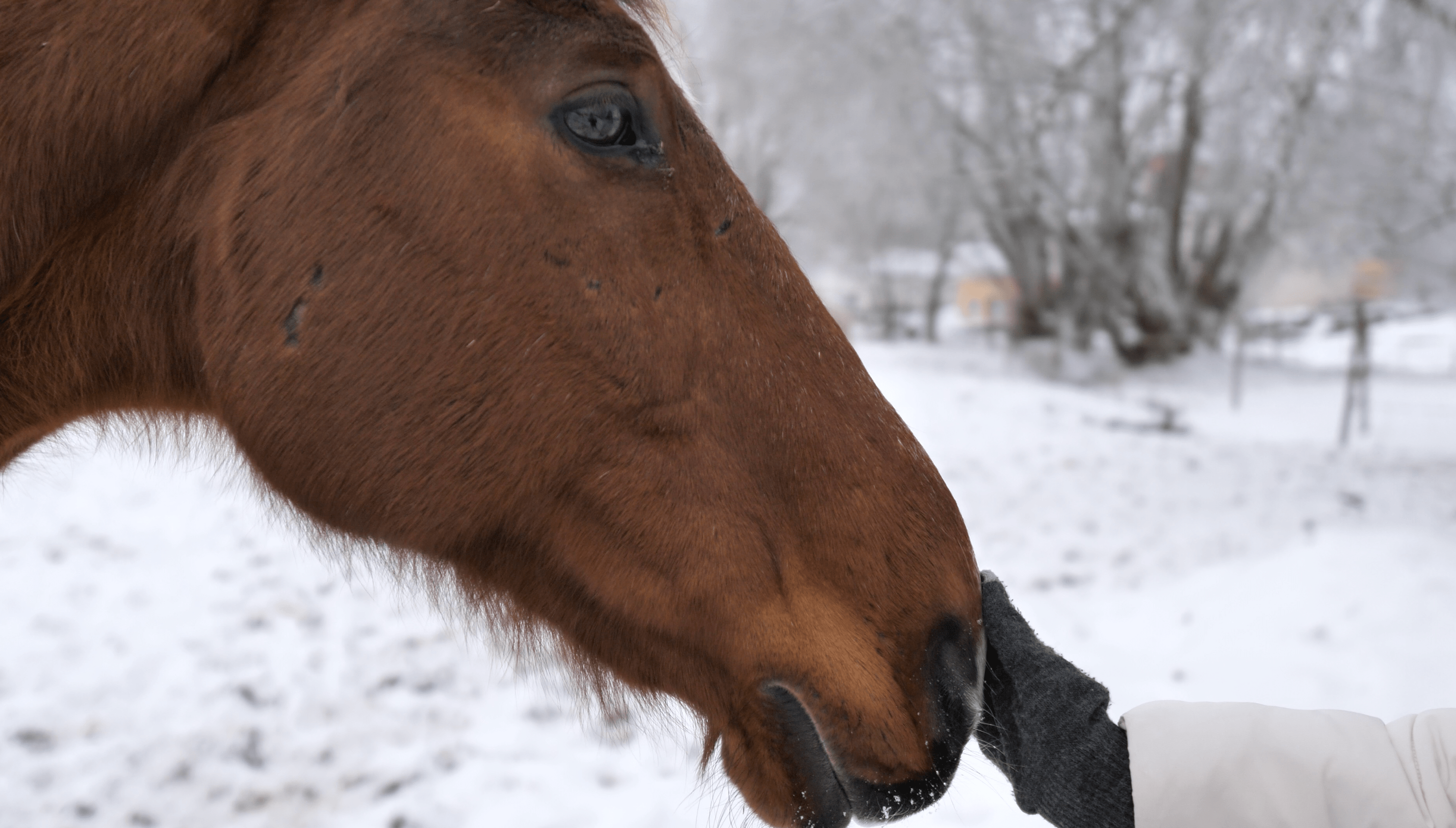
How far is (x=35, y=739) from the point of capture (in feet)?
9.21

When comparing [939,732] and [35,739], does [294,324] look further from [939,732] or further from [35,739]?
[35,739]

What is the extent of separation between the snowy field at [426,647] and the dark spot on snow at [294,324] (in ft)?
1.52

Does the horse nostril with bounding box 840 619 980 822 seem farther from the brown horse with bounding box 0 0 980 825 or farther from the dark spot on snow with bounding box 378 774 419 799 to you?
the dark spot on snow with bounding box 378 774 419 799

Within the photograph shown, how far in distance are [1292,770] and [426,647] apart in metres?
3.49

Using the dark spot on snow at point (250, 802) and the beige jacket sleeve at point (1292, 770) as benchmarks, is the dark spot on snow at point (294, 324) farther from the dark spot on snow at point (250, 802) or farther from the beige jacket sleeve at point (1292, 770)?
the dark spot on snow at point (250, 802)

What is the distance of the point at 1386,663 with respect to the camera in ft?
11.6

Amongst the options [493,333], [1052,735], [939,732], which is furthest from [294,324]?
[1052,735]

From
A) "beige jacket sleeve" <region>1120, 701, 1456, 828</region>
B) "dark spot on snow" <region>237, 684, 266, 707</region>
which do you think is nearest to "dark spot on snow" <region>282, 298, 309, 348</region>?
"beige jacket sleeve" <region>1120, 701, 1456, 828</region>

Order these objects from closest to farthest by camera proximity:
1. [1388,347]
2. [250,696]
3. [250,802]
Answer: [250,802], [250,696], [1388,347]

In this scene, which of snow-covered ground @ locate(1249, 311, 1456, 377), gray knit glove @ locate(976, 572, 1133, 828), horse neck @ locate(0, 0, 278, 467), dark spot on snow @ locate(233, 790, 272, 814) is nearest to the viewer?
Result: horse neck @ locate(0, 0, 278, 467)

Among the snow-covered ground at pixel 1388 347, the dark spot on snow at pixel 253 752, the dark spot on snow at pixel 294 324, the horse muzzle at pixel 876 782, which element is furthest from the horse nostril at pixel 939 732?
the snow-covered ground at pixel 1388 347

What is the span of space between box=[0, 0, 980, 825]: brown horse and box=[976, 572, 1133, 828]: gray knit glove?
0.47 feet

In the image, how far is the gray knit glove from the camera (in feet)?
4.37

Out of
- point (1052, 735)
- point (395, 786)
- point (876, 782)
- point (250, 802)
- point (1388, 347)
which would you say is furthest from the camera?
point (1388, 347)
